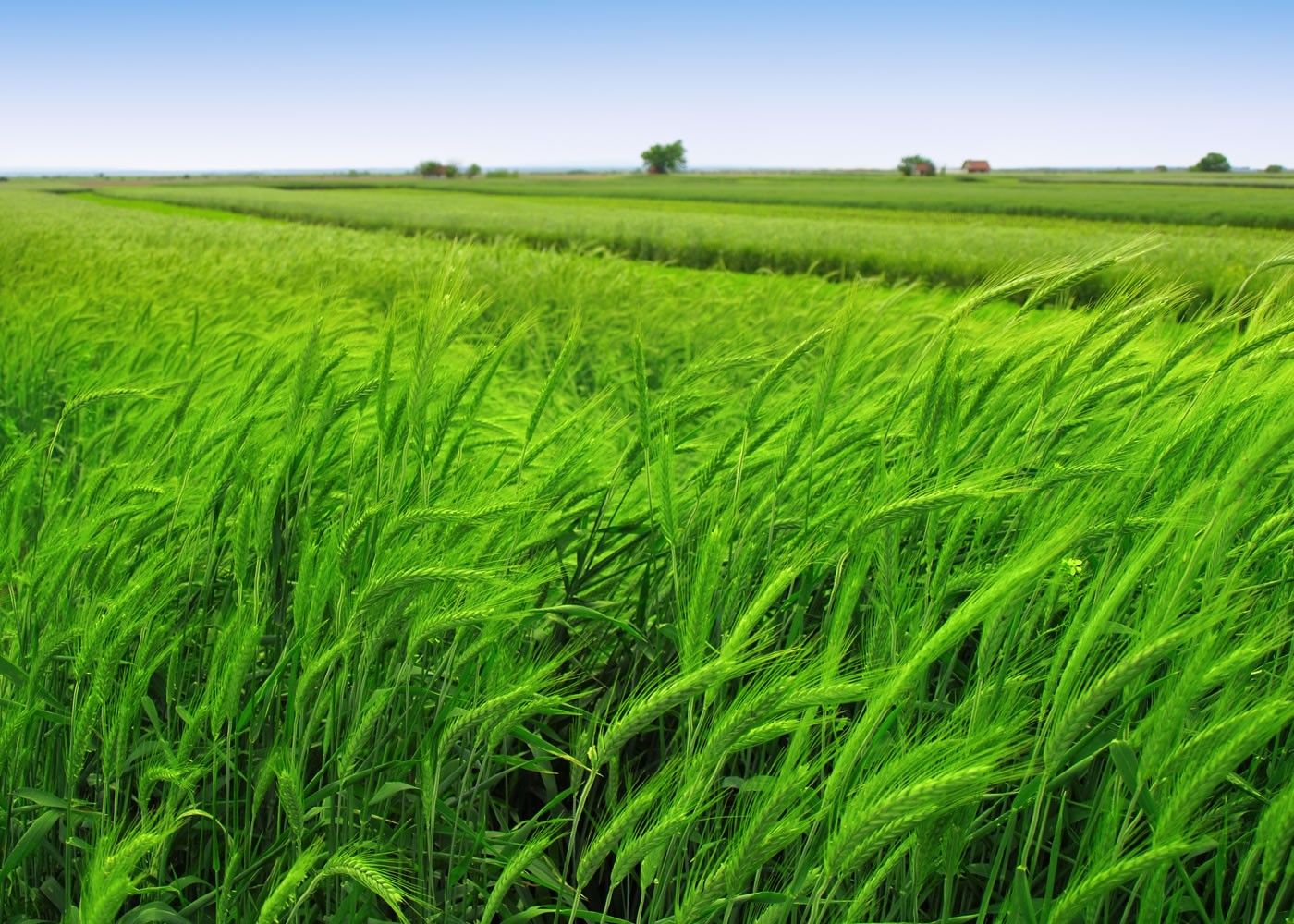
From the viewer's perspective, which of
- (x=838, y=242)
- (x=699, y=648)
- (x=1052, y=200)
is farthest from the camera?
(x=1052, y=200)

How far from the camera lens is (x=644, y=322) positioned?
4.55 metres

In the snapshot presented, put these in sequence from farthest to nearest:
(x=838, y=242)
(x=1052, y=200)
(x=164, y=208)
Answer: (x=1052, y=200) < (x=164, y=208) < (x=838, y=242)

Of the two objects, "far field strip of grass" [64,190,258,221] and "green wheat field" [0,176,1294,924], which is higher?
"far field strip of grass" [64,190,258,221]

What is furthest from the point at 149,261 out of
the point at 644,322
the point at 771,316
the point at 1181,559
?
the point at 1181,559

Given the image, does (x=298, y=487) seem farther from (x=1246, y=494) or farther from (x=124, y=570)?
(x=1246, y=494)

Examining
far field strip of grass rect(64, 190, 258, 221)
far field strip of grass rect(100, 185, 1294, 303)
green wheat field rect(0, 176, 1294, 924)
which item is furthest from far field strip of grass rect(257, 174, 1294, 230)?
green wheat field rect(0, 176, 1294, 924)

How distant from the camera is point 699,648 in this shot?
102 centimetres

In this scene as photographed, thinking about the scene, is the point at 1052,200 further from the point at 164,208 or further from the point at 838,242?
the point at 164,208

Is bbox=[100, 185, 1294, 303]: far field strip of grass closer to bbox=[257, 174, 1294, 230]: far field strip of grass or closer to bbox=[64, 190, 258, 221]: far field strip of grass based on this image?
bbox=[64, 190, 258, 221]: far field strip of grass

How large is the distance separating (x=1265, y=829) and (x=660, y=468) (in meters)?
0.84

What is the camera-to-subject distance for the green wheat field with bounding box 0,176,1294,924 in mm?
895

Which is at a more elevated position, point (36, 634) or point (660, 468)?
point (660, 468)

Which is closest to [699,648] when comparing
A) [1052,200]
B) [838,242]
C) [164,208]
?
[838,242]

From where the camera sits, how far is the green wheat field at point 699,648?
2.93 ft
